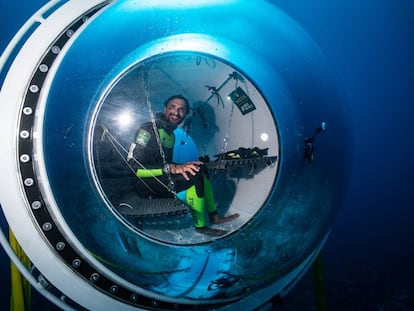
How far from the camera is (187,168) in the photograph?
76 cm

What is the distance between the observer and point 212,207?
0.79m

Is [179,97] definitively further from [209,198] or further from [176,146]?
[209,198]

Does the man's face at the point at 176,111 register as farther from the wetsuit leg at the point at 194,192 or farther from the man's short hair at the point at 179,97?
the wetsuit leg at the point at 194,192

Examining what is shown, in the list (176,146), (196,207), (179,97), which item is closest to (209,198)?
(196,207)

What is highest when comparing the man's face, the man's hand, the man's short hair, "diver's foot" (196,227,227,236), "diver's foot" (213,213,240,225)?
the man's short hair

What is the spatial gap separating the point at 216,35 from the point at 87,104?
36 cm

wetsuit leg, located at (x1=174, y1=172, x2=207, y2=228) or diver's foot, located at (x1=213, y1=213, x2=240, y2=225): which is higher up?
wetsuit leg, located at (x1=174, y1=172, x2=207, y2=228)

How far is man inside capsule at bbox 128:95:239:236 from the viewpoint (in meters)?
0.76

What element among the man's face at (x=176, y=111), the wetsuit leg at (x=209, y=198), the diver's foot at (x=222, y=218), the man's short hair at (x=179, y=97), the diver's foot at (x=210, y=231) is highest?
the man's short hair at (x=179, y=97)

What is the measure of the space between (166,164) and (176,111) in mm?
127

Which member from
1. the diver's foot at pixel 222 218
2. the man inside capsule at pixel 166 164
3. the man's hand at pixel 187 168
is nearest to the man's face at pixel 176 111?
the man inside capsule at pixel 166 164

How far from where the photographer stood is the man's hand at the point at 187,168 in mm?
757

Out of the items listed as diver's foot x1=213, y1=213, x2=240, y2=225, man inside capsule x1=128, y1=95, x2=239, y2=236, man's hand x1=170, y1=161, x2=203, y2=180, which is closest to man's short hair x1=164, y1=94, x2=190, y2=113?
man inside capsule x1=128, y1=95, x2=239, y2=236

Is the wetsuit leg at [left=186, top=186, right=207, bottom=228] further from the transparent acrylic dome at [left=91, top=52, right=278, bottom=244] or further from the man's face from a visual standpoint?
the man's face
